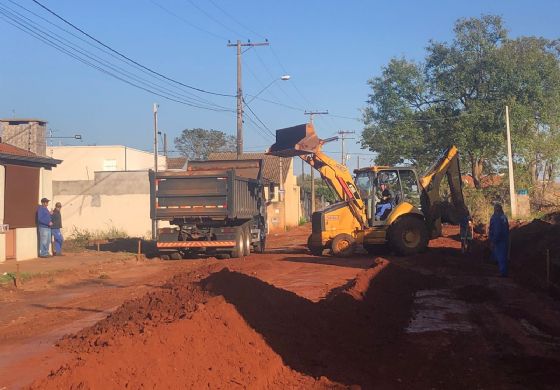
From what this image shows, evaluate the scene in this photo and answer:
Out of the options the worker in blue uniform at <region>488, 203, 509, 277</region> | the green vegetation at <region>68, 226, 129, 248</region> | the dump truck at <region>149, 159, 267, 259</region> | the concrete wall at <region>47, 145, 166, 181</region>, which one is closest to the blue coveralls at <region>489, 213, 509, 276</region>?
the worker in blue uniform at <region>488, 203, 509, 277</region>

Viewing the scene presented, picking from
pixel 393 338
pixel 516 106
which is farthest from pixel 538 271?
pixel 516 106

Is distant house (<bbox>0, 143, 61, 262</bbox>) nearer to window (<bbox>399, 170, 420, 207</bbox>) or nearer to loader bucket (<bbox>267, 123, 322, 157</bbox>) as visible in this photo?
loader bucket (<bbox>267, 123, 322, 157</bbox>)

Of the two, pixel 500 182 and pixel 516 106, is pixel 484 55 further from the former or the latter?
pixel 500 182

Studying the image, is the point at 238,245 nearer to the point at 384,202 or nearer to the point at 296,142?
the point at 296,142

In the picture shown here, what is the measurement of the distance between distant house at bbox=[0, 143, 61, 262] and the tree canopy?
24.5 meters

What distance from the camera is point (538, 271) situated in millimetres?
14008

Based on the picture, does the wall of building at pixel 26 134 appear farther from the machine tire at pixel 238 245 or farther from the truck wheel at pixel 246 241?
the machine tire at pixel 238 245

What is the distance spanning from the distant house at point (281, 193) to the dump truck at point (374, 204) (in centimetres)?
2126

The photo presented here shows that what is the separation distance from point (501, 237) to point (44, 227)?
14315 mm

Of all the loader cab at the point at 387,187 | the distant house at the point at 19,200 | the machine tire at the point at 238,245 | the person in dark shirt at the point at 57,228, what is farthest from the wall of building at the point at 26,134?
the loader cab at the point at 387,187

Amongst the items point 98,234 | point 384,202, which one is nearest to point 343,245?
point 384,202

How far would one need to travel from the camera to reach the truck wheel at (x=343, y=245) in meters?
20.1

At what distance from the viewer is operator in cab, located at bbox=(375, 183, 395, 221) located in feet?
65.4

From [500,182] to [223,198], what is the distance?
25065mm
